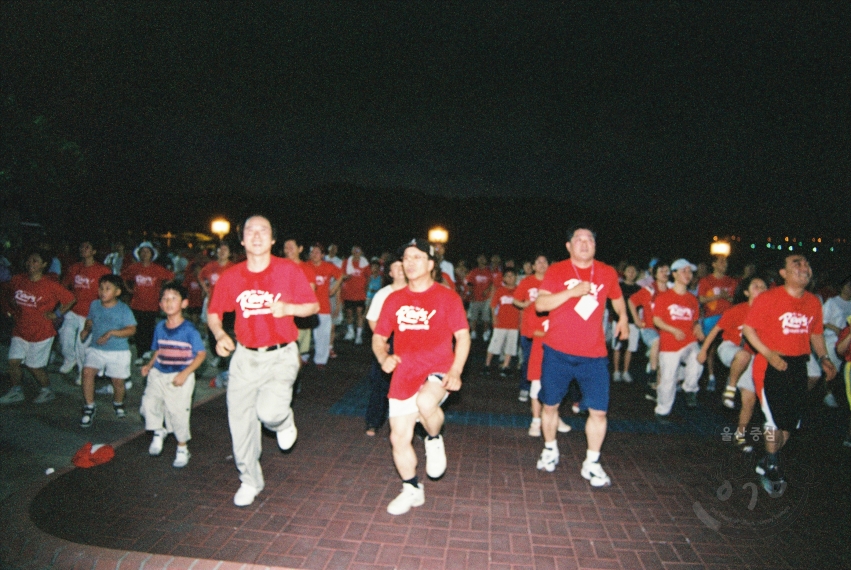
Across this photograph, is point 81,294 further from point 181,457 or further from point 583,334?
point 583,334

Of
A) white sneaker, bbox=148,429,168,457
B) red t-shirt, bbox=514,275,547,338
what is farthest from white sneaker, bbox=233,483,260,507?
red t-shirt, bbox=514,275,547,338

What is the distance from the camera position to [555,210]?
41.2m

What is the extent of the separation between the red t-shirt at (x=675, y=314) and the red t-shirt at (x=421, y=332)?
4.06m

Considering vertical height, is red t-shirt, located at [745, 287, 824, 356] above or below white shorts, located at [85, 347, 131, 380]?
above

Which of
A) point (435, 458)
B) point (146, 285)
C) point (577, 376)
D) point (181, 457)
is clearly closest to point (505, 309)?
point (577, 376)

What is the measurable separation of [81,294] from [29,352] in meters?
1.19

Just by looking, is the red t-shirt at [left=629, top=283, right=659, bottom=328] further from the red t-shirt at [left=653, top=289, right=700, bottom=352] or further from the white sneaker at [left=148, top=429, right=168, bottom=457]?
the white sneaker at [left=148, top=429, right=168, bottom=457]

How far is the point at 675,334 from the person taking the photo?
6.57 metres

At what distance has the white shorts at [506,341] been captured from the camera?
9062 mm

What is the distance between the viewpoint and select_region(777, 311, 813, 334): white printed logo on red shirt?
454 centimetres

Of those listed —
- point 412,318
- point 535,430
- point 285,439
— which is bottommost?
point 535,430

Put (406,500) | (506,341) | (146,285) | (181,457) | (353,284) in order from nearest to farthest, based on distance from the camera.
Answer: (406,500) → (181,457) → (146,285) → (506,341) → (353,284)

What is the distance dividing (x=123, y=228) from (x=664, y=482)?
31382 mm

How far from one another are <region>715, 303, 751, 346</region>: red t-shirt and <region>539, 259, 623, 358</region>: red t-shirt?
2598mm
